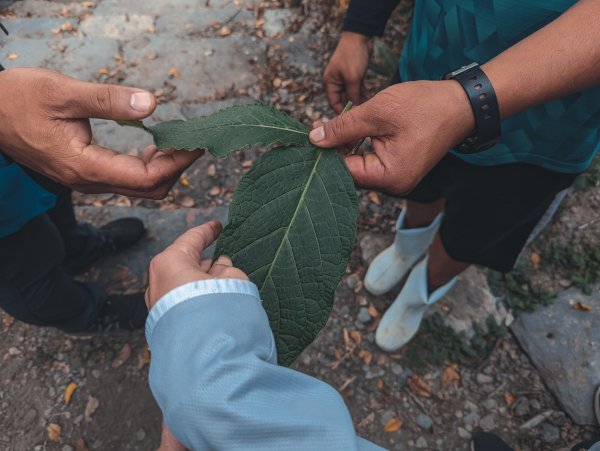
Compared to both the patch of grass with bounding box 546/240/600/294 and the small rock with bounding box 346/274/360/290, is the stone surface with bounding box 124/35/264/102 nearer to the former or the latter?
the small rock with bounding box 346/274/360/290

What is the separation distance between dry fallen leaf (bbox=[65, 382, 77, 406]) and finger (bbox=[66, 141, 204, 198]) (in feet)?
5.27

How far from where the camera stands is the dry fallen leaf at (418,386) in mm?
2432

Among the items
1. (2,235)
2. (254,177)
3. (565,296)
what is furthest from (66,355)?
(565,296)

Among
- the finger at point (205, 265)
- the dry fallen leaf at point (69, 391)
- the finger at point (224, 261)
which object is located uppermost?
the finger at point (224, 261)

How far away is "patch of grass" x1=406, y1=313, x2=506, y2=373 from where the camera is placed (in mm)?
2502

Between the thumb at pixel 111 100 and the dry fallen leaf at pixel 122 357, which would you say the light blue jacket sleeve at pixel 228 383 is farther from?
the dry fallen leaf at pixel 122 357

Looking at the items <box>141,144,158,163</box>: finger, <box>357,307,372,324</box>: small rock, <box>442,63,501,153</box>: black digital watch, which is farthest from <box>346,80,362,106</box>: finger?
<box>357,307,372,324</box>: small rock

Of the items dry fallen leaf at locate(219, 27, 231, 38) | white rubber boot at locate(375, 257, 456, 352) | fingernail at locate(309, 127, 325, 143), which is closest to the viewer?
fingernail at locate(309, 127, 325, 143)

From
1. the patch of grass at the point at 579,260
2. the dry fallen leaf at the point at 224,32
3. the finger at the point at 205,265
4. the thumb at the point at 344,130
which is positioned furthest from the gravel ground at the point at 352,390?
the dry fallen leaf at the point at 224,32

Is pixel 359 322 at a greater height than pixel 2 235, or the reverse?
pixel 2 235

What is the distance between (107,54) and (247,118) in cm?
319

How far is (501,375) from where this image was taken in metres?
2.48

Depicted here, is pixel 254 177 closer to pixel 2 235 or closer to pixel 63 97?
pixel 63 97

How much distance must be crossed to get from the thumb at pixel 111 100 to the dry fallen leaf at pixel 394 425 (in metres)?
2.00
